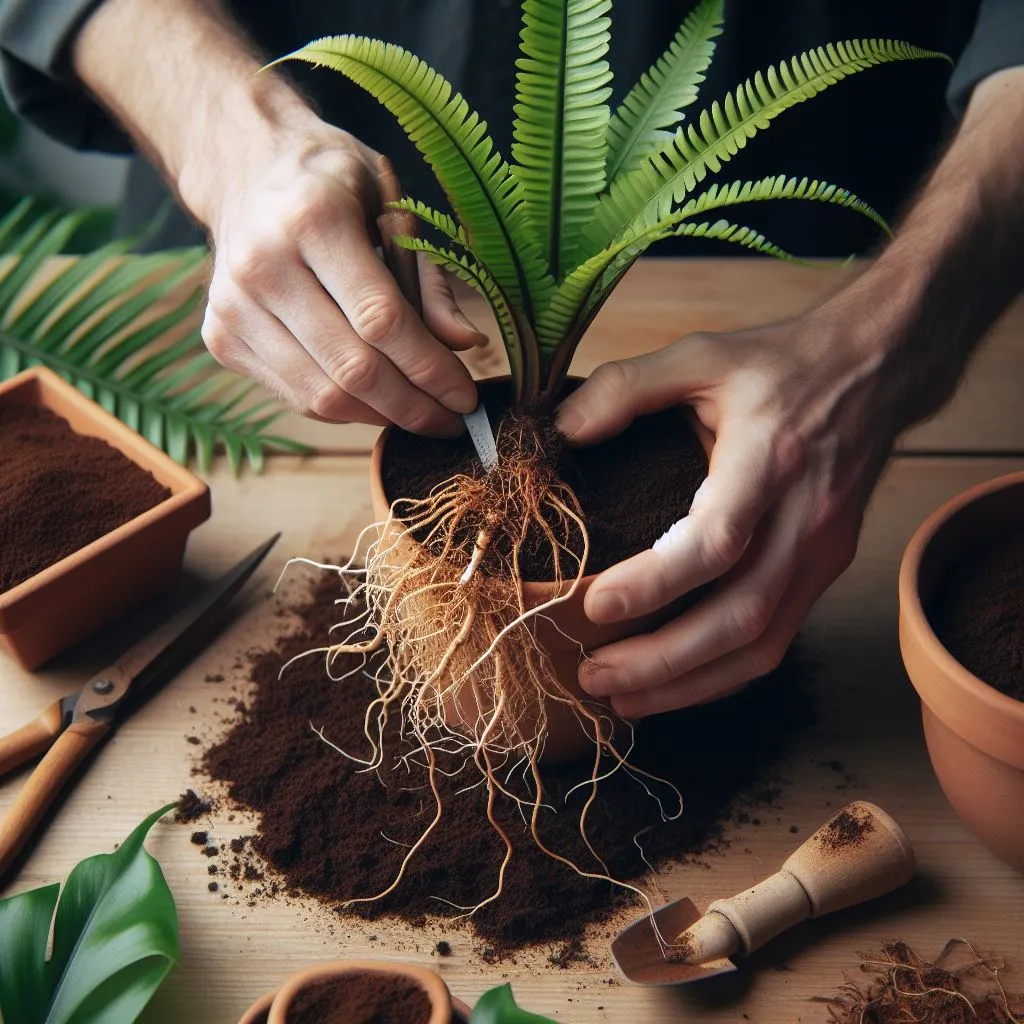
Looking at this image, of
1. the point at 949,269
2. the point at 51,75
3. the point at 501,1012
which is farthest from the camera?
the point at 51,75

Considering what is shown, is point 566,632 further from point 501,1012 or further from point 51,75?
point 51,75

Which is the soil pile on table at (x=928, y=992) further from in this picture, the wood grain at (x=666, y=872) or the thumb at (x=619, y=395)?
the thumb at (x=619, y=395)

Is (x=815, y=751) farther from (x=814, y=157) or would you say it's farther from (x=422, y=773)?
(x=814, y=157)

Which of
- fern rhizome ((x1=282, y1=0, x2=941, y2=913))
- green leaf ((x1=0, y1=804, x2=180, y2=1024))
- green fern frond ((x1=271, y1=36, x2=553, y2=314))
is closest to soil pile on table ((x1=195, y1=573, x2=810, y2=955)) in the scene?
fern rhizome ((x1=282, y1=0, x2=941, y2=913))

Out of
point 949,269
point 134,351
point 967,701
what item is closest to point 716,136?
point 949,269

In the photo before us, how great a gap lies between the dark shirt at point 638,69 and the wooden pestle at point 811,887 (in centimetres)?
82

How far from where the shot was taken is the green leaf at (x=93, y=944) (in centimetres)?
71

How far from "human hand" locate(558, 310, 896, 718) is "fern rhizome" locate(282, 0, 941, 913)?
0.05m

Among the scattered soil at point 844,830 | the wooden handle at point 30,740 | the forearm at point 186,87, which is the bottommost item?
the scattered soil at point 844,830

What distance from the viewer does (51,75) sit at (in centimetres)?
126

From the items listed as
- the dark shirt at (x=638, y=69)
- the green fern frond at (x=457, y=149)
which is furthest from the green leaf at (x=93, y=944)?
the dark shirt at (x=638, y=69)

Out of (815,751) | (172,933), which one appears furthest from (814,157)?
(172,933)

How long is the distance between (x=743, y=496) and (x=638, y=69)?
0.81 m

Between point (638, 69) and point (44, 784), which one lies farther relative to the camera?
point (638, 69)
